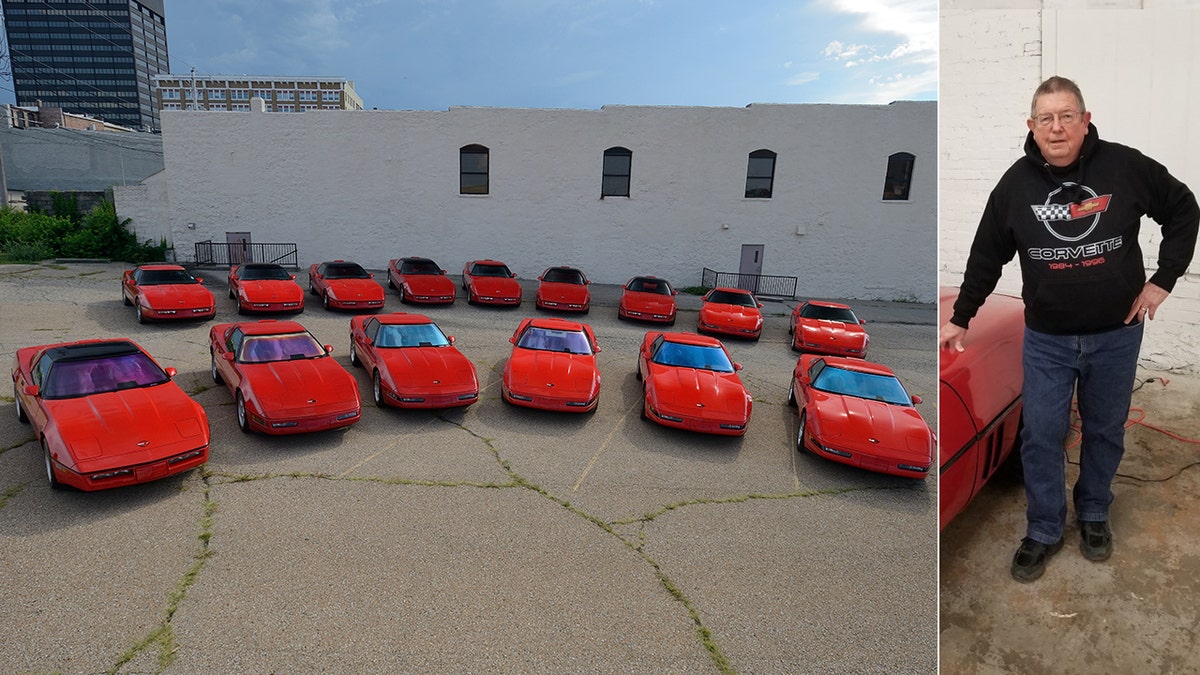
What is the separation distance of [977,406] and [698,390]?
550 cm

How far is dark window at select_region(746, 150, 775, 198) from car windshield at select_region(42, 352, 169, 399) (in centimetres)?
2018

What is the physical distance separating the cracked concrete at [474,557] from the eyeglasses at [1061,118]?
3.64 metres

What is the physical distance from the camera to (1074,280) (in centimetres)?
256

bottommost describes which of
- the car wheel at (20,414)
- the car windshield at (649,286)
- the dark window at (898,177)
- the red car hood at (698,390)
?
the red car hood at (698,390)

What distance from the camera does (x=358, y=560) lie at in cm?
506

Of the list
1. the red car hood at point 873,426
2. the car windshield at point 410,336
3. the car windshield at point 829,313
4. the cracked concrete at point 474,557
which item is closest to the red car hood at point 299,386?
the cracked concrete at point 474,557

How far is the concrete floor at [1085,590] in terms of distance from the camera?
2.43m

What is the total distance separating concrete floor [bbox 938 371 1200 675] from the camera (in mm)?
2426

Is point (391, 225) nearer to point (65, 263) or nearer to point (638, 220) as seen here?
point (638, 220)

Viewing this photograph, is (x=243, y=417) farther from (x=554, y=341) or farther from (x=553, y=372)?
(x=554, y=341)

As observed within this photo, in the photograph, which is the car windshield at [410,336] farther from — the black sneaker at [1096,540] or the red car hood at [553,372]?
the black sneaker at [1096,540]

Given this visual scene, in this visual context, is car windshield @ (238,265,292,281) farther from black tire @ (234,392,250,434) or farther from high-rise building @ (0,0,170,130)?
high-rise building @ (0,0,170,130)

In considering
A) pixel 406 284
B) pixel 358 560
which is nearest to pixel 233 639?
pixel 358 560

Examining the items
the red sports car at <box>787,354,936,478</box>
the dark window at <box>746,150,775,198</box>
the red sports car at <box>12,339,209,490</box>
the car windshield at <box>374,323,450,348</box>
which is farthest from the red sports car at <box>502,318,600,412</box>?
the dark window at <box>746,150,775,198</box>
